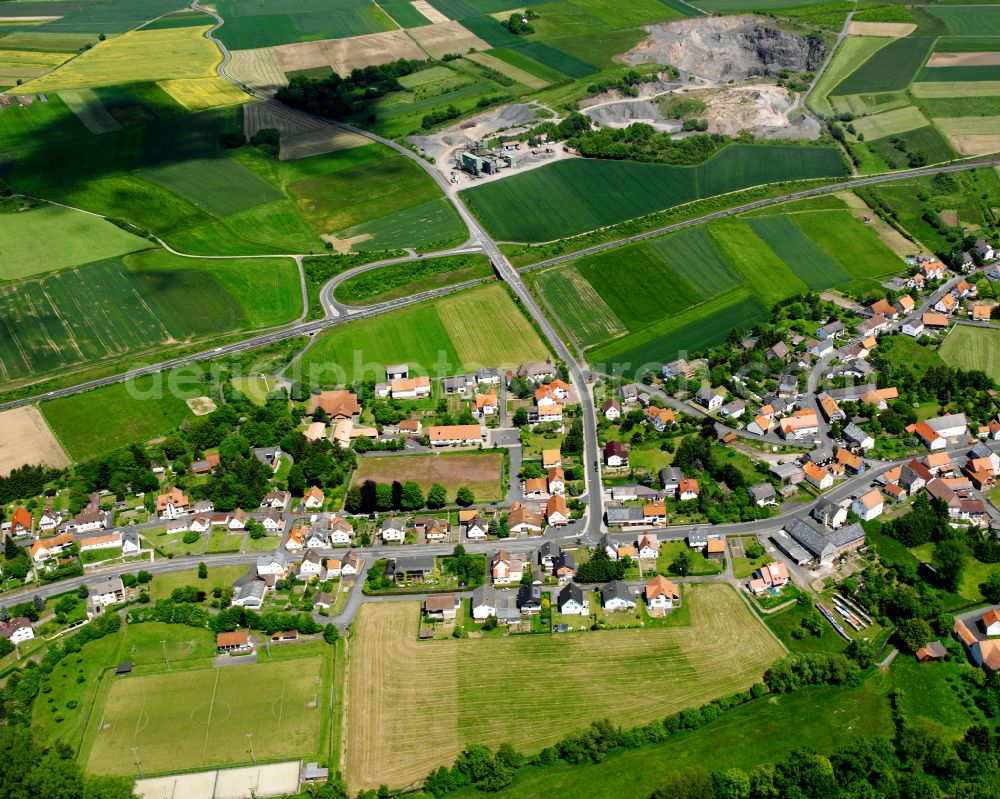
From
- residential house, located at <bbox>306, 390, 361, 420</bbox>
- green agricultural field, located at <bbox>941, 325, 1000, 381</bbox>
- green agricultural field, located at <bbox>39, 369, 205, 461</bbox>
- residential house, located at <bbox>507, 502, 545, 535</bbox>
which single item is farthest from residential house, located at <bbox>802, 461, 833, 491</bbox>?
green agricultural field, located at <bbox>39, 369, 205, 461</bbox>

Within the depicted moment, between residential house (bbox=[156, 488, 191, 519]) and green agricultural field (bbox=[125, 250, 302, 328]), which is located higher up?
green agricultural field (bbox=[125, 250, 302, 328])

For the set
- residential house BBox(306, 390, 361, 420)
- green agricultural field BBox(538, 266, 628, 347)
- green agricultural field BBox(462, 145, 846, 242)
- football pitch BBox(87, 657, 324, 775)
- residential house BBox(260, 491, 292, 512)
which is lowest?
football pitch BBox(87, 657, 324, 775)

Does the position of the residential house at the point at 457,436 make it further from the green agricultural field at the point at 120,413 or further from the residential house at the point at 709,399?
the green agricultural field at the point at 120,413

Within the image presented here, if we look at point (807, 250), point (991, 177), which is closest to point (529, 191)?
point (807, 250)

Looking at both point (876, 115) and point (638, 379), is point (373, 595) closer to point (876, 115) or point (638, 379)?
point (638, 379)

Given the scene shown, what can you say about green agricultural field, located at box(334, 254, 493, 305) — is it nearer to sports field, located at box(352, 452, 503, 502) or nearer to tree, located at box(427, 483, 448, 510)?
sports field, located at box(352, 452, 503, 502)

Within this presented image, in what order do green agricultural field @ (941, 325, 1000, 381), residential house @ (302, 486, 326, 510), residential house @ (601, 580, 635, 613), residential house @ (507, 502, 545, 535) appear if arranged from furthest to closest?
green agricultural field @ (941, 325, 1000, 381)
residential house @ (302, 486, 326, 510)
residential house @ (507, 502, 545, 535)
residential house @ (601, 580, 635, 613)
